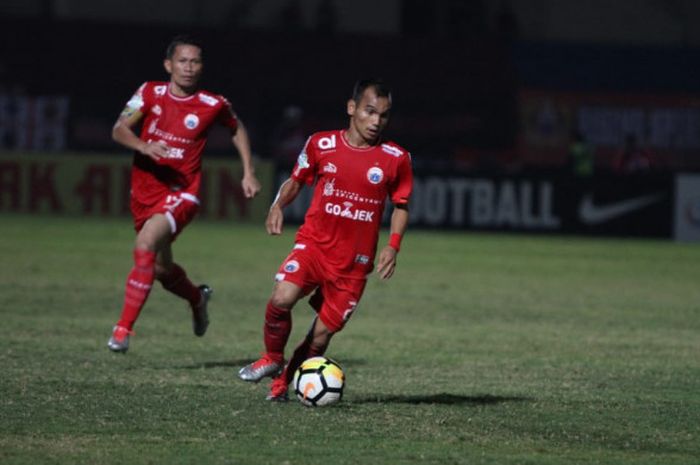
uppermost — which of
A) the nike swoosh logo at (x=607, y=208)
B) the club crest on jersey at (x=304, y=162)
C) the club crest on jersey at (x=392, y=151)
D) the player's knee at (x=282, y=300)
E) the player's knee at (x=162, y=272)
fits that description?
the club crest on jersey at (x=392, y=151)

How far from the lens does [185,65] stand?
10094 mm

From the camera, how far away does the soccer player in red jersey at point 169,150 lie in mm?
10062

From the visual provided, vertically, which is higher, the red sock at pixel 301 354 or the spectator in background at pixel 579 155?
the red sock at pixel 301 354

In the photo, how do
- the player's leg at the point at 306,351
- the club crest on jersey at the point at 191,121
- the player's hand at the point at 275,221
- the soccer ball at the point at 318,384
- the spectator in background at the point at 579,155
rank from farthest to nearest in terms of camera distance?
the spectator in background at the point at 579,155 → the club crest on jersey at the point at 191,121 → the player's leg at the point at 306,351 → the player's hand at the point at 275,221 → the soccer ball at the point at 318,384

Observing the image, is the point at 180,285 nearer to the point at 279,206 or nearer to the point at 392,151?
the point at 279,206

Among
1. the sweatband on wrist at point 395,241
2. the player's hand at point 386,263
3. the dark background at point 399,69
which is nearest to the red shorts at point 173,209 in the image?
the sweatband on wrist at point 395,241

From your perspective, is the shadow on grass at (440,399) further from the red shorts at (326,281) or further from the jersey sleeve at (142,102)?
the jersey sleeve at (142,102)

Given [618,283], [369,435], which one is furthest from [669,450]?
[618,283]

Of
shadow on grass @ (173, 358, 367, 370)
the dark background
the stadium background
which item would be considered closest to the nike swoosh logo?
the stadium background

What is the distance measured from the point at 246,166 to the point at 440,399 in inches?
92.5

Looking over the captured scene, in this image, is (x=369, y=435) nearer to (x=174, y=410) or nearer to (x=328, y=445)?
(x=328, y=445)

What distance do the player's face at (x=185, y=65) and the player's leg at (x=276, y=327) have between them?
2133mm

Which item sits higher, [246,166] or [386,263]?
[246,166]

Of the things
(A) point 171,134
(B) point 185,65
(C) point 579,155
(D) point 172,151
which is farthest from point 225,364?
(C) point 579,155
